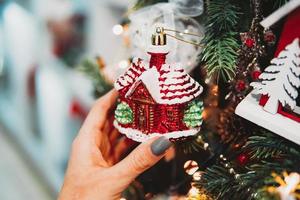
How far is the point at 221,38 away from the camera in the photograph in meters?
0.73

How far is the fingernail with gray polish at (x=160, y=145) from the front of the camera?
2.34ft

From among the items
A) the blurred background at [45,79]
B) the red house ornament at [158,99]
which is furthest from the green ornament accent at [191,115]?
the blurred background at [45,79]

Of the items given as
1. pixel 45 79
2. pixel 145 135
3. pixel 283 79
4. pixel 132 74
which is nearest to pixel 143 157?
pixel 145 135

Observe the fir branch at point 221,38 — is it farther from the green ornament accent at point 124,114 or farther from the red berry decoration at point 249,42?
the green ornament accent at point 124,114

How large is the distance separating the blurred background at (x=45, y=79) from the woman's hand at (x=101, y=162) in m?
0.70

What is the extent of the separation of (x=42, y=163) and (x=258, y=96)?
1.56 metres

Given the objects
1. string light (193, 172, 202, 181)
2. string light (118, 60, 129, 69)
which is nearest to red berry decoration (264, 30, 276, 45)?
string light (193, 172, 202, 181)

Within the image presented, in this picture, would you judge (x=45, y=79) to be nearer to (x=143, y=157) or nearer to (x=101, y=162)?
(x=101, y=162)

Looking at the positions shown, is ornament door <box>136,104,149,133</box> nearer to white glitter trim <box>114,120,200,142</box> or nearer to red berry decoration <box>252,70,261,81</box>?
white glitter trim <box>114,120,200,142</box>

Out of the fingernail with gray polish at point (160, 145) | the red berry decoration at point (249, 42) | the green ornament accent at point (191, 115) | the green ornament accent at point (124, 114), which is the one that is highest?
the red berry decoration at point (249, 42)

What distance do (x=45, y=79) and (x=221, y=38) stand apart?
140 centimetres

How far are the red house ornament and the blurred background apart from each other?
0.86m

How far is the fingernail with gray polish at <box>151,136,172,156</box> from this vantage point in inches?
28.0

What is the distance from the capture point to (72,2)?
188 cm
